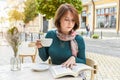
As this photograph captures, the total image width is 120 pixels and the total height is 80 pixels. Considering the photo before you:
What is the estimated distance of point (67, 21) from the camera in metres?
2.79

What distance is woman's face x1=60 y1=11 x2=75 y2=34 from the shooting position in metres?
2.77

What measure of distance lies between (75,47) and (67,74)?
0.69 m

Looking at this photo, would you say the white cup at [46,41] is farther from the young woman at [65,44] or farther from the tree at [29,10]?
the tree at [29,10]

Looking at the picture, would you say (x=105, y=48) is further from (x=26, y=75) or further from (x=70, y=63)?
(x=26, y=75)

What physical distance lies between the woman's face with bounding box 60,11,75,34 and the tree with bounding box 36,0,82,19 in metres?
8.20

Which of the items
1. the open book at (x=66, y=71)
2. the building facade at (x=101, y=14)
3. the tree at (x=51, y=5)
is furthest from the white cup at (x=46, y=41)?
the building facade at (x=101, y=14)

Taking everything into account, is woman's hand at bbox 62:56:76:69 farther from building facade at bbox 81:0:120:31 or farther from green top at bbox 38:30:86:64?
building facade at bbox 81:0:120:31

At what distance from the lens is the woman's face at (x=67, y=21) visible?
2.77 meters

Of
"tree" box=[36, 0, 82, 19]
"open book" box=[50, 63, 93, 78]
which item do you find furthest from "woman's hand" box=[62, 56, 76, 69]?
"tree" box=[36, 0, 82, 19]

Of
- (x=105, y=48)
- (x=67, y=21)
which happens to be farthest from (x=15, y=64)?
(x=105, y=48)

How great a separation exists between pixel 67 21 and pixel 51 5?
872cm

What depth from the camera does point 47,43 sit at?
266 centimetres

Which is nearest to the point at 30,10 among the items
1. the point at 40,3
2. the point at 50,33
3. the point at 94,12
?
the point at 94,12

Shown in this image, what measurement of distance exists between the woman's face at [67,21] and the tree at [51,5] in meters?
8.20
